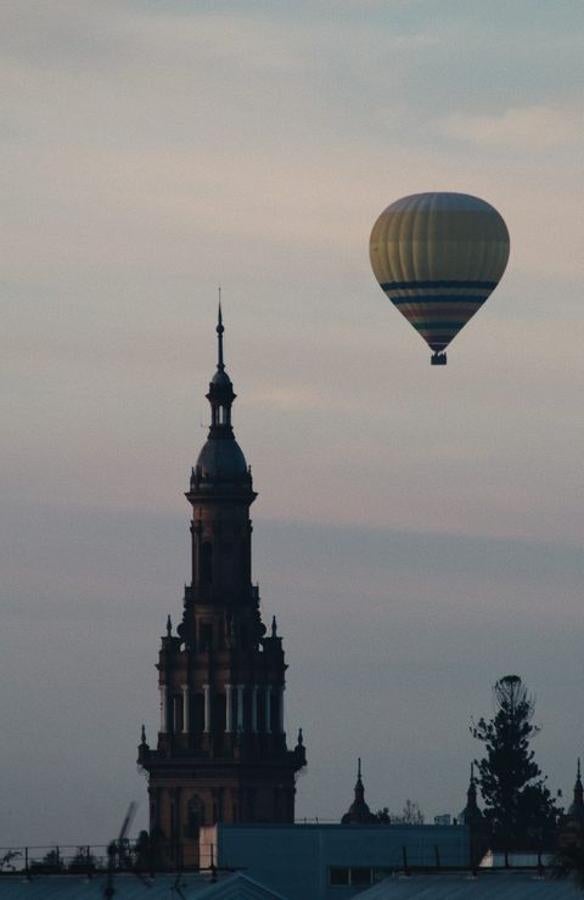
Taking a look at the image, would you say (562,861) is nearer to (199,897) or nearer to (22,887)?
(199,897)

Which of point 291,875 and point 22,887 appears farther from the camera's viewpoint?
point 291,875

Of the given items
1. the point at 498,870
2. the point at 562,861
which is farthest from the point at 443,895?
the point at 562,861

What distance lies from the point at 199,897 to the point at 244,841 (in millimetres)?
42063

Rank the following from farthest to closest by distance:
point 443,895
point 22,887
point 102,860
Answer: point 102,860
point 22,887
point 443,895

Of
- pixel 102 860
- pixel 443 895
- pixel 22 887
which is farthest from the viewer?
pixel 102 860

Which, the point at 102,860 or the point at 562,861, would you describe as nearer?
the point at 562,861

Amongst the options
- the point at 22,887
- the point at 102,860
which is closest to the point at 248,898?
the point at 22,887

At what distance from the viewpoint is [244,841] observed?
652 ft

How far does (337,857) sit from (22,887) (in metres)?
27.3

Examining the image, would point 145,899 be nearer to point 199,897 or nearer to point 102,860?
point 199,897

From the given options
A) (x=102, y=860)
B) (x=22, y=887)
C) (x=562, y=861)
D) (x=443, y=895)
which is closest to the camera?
(x=562, y=861)

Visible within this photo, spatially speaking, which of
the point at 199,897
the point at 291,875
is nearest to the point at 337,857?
the point at 291,875

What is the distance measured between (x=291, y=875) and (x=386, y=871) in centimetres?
465

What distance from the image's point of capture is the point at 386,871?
194 m
